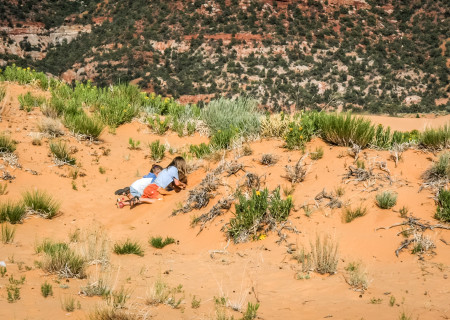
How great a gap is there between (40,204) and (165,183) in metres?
2.35

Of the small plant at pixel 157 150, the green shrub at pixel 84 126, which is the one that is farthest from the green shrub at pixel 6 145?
the small plant at pixel 157 150

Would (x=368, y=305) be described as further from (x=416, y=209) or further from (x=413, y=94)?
(x=413, y=94)

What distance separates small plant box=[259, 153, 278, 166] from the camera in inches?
346

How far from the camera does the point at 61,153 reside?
398 inches

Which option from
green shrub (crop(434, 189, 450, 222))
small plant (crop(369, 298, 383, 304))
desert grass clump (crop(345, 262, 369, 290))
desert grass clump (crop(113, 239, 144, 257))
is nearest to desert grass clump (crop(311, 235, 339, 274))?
desert grass clump (crop(345, 262, 369, 290))

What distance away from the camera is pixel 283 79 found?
4081cm

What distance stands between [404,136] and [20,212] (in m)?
6.91

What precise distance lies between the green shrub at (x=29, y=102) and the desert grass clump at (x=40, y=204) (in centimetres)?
453

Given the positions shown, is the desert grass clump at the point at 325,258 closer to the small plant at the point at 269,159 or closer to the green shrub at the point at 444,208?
the green shrub at the point at 444,208

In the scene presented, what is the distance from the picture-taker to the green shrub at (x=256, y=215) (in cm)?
689

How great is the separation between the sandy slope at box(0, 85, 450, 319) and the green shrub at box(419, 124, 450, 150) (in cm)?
27

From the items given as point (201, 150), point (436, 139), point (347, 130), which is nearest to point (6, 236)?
point (201, 150)

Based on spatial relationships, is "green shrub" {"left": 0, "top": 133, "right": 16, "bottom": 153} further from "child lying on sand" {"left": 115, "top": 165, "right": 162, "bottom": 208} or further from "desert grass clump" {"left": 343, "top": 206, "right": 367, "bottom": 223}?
"desert grass clump" {"left": 343, "top": 206, "right": 367, "bottom": 223}

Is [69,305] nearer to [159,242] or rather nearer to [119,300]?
Result: [119,300]
